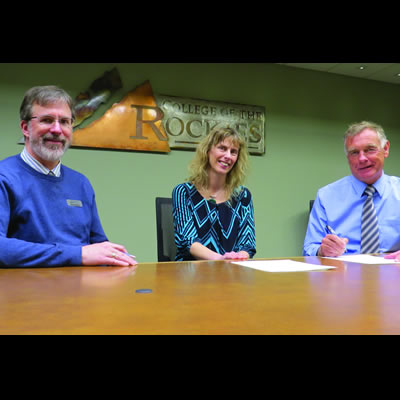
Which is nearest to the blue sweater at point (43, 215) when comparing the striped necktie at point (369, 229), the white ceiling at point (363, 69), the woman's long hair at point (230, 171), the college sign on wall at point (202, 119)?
the woman's long hair at point (230, 171)

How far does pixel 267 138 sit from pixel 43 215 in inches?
120

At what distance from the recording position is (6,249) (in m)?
1.10

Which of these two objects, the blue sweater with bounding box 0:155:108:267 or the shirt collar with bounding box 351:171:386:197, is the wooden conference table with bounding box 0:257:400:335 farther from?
the shirt collar with bounding box 351:171:386:197

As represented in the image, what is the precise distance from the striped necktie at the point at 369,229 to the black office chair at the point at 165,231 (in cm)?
99

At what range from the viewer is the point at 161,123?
3598 mm

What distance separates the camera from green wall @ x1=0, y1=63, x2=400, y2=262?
11.0 feet

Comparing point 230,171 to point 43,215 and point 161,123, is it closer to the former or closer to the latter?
point 43,215

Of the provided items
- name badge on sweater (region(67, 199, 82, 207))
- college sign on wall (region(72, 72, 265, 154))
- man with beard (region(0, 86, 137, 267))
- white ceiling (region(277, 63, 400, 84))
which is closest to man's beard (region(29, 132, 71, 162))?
man with beard (region(0, 86, 137, 267))

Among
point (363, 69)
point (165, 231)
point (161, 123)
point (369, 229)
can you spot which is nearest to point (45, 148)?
point (165, 231)

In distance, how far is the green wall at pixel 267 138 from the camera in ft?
11.0
